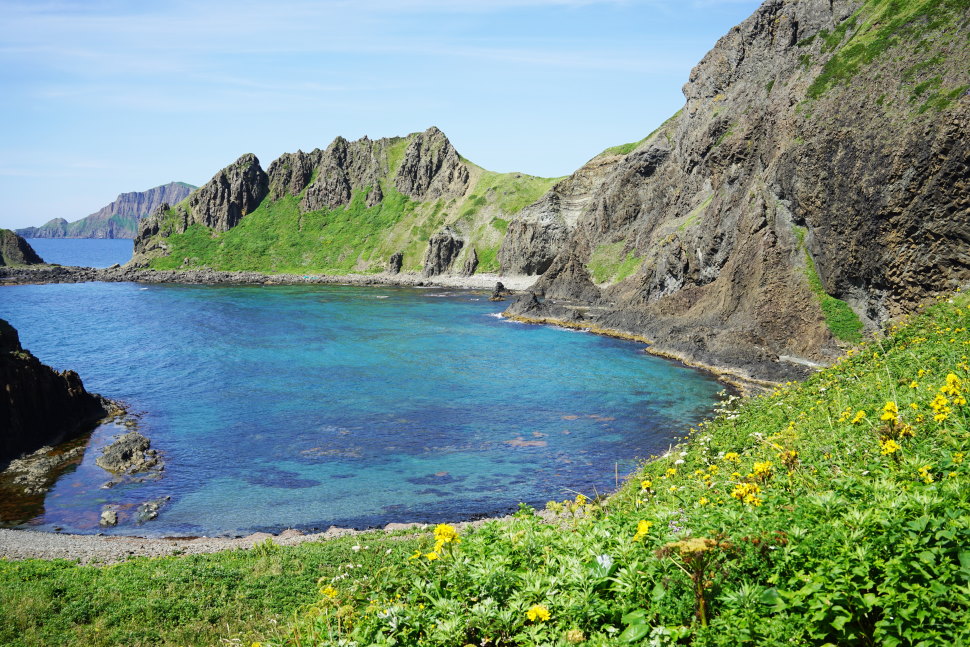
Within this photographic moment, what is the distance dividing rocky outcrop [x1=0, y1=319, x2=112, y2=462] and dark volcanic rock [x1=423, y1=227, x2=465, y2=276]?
4304 inches

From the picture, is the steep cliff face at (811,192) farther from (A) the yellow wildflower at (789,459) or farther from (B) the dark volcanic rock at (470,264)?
(B) the dark volcanic rock at (470,264)

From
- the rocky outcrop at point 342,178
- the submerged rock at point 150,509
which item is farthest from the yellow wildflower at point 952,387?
the rocky outcrop at point 342,178

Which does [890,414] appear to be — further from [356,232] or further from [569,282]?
[356,232]

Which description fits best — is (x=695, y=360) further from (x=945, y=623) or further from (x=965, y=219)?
(x=945, y=623)

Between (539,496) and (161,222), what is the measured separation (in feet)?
614

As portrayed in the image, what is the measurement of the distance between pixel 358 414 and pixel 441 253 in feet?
363

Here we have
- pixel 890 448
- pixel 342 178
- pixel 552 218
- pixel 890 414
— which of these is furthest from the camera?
pixel 342 178

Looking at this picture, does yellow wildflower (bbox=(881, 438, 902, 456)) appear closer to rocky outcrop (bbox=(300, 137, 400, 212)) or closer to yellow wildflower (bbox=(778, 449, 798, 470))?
yellow wildflower (bbox=(778, 449, 798, 470))

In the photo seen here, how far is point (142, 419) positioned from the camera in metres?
45.8

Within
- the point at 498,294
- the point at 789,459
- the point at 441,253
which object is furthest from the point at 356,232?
the point at 789,459

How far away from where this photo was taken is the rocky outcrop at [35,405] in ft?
129

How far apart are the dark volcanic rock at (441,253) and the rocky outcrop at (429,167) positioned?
3089cm

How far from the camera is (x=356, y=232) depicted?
18188 cm

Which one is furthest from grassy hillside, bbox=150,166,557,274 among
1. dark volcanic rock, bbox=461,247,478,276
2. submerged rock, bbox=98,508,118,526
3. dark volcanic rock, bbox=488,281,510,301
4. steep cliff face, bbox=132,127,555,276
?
submerged rock, bbox=98,508,118,526
